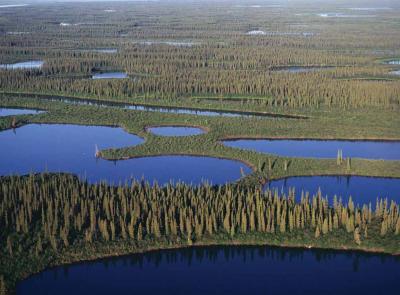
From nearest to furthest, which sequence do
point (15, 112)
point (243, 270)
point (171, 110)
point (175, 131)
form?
point (243, 270)
point (175, 131)
point (15, 112)
point (171, 110)

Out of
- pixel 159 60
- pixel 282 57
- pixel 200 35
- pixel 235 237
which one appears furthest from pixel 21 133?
pixel 200 35

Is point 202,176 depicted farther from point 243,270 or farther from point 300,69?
point 300,69

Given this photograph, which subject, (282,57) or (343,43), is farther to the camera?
(343,43)

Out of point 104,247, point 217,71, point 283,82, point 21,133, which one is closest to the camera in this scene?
point 104,247

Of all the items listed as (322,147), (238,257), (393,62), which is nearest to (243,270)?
(238,257)

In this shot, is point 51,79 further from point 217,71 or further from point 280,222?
point 280,222

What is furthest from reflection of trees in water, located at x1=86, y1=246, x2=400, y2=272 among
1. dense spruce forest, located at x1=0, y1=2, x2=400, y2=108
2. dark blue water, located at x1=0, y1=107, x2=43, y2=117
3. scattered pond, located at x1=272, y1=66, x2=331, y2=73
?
scattered pond, located at x1=272, y1=66, x2=331, y2=73
